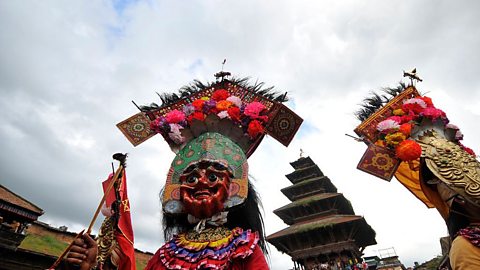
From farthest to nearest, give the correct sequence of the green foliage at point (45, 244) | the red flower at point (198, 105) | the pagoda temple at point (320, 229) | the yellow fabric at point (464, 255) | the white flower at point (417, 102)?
the pagoda temple at point (320, 229), the green foliage at point (45, 244), the white flower at point (417, 102), the red flower at point (198, 105), the yellow fabric at point (464, 255)

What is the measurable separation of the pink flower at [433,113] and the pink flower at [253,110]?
7.93 feet

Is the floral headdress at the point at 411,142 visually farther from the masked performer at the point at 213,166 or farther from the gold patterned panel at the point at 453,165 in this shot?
the masked performer at the point at 213,166

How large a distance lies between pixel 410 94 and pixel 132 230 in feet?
15.0

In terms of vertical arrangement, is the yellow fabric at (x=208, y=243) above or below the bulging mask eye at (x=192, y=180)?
below

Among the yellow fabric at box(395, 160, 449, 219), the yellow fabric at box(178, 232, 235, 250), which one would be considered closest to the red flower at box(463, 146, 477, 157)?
the yellow fabric at box(395, 160, 449, 219)

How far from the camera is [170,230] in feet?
12.2

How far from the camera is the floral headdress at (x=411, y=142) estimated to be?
13.1 feet

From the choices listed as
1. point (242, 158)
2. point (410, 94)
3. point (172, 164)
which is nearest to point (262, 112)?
point (242, 158)

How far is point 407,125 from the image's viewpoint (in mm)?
4539

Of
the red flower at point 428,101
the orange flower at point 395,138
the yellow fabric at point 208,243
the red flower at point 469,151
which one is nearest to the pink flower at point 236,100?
the yellow fabric at point 208,243

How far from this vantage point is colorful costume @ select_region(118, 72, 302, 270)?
290 cm

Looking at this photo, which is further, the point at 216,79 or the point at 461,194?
the point at 216,79

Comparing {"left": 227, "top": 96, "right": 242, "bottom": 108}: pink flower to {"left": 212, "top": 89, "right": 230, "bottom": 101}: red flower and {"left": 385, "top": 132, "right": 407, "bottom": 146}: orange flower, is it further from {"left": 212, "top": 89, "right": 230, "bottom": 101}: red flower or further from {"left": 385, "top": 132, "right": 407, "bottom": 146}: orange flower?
{"left": 385, "top": 132, "right": 407, "bottom": 146}: orange flower

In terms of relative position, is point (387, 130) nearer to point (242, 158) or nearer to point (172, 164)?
point (242, 158)
